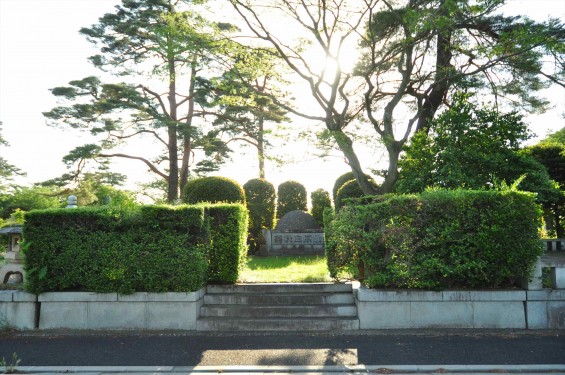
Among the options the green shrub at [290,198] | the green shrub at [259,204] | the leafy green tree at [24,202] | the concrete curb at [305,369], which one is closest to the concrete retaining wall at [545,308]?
the concrete curb at [305,369]

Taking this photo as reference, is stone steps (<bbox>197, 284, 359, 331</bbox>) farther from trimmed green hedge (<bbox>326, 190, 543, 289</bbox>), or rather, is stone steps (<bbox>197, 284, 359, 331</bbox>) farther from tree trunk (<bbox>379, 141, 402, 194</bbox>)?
tree trunk (<bbox>379, 141, 402, 194</bbox>)

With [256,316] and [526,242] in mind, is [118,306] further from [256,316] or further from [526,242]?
[526,242]

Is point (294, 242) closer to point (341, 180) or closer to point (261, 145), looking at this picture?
point (341, 180)

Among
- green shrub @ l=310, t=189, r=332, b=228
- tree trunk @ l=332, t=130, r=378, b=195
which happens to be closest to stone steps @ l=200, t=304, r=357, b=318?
tree trunk @ l=332, t=130, r=378, b=195

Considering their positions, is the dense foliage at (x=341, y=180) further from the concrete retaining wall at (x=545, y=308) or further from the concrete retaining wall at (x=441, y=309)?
the concrete retaining wall at (x=545, y=308)

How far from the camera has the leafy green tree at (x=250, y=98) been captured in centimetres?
1419

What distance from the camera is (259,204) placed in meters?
19.6

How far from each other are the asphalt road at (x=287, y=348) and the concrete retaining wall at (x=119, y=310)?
11.4 inches

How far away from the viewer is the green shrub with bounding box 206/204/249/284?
8430mm

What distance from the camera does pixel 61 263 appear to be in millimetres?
7770

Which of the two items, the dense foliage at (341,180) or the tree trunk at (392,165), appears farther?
the dense foliage at (341,180)

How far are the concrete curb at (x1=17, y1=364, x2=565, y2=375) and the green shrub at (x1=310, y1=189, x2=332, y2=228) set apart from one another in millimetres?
15213

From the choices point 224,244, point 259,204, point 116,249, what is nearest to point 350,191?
point 259,204

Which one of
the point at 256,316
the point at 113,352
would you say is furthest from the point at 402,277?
the point at 113,352
